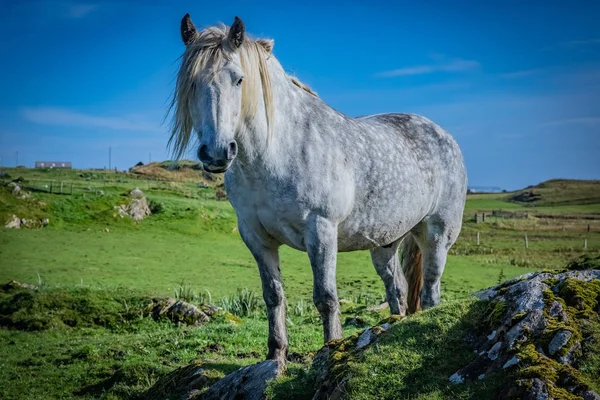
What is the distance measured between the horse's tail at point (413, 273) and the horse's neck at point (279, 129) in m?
3.04

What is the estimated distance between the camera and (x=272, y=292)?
22.6ft

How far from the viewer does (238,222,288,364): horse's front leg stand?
22.2ft

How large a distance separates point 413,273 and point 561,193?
92.5 m

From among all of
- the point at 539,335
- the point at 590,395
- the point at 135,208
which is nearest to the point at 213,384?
the point at 539,335

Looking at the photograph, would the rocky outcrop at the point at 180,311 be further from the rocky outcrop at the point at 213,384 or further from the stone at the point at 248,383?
the stone at the point at 248,383

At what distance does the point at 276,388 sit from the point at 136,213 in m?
33.0

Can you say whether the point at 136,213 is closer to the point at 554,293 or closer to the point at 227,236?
the point at 227,236

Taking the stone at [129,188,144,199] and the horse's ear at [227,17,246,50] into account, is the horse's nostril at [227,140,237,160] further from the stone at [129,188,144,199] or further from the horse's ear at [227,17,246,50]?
the stone at [129,188,144,199]

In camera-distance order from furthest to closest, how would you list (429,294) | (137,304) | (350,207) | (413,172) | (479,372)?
1. (137,304)
2. (429,294)
3. (413,172)
4. (350,207)
5. (479,372)

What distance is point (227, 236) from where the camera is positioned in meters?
36.7

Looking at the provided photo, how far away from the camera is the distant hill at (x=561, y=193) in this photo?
84144 mm

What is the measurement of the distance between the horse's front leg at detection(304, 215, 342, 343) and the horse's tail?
2786 mm

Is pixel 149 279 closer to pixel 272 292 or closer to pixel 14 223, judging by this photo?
pixel 14 223

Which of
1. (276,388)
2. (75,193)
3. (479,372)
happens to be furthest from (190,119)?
(75,193)
